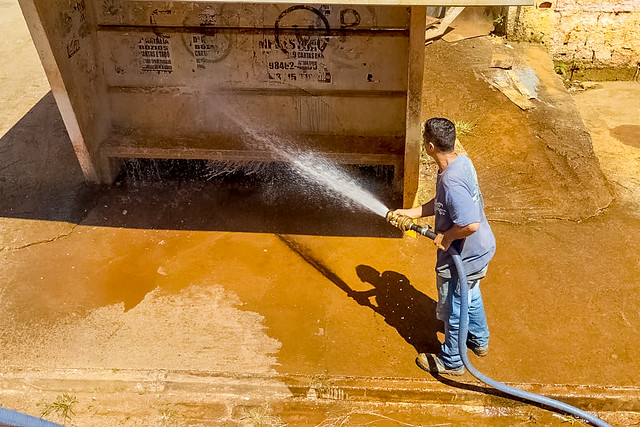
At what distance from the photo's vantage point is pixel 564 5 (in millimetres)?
8445

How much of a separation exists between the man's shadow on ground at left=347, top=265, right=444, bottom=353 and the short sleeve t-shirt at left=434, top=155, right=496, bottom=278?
0.80 m

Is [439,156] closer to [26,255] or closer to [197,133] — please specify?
[197,133]

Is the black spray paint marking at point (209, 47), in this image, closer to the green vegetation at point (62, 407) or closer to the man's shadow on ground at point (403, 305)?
the man's shadow on ground at point (403, 305)

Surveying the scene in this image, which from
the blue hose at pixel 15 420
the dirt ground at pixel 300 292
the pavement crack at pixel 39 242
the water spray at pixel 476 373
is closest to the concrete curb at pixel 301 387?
the dirt ground at pixel 300 292

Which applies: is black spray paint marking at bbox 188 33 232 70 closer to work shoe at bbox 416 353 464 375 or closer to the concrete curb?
the concrete curb

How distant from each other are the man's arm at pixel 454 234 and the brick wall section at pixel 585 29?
6.14 m

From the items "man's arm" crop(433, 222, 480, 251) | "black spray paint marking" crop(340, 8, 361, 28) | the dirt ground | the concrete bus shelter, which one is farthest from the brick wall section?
"man's arm" crop(433, 222, 480, 251)

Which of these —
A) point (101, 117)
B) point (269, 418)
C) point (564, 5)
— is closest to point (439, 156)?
point (269, 418)

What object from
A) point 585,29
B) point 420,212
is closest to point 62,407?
point 420,212

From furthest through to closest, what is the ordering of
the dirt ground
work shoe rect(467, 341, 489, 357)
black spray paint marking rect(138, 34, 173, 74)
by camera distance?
black spray paint marking rect(138, 34, 173, 74) < work shoe rect(467, 341, 489, 357) < the dirt ground

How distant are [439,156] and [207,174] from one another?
3.52 m

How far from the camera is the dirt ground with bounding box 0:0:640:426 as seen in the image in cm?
421

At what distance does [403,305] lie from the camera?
4.87m

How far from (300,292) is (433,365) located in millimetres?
1348
